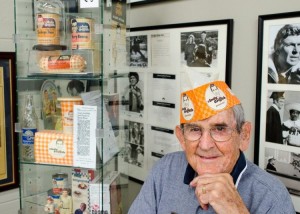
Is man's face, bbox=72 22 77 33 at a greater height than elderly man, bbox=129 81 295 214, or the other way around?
man's face, bbox=72 22 77 33

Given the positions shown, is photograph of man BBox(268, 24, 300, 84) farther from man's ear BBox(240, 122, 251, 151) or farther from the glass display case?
the glass display case

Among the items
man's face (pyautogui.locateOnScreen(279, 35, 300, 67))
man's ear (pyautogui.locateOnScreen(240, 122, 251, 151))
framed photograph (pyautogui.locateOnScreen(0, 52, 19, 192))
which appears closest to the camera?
man's ear (pyautogui.locateOnScreen(240, 122, 251, 151))

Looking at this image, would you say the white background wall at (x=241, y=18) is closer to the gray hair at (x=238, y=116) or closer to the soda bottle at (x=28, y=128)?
the gray hair at (x=238, y=116)

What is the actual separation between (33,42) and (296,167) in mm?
1253

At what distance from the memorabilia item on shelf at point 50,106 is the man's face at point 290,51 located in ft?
3.31

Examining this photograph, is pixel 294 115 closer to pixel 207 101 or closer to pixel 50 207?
pixel 207 101

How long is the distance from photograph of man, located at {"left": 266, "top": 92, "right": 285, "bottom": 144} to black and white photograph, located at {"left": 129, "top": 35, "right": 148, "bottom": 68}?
0.69 m

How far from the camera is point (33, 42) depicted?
1.58m

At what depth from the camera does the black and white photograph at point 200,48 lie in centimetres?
145

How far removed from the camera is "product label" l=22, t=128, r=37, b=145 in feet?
5.21

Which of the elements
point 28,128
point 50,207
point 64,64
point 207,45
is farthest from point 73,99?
point 207,45

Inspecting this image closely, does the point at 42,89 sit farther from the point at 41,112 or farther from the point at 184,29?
the point at 184,29

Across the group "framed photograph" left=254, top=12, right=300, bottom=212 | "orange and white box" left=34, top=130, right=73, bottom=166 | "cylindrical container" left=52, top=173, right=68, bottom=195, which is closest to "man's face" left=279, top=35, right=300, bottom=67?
"framed photograph" left=254, top=12, right=300, bottom=212

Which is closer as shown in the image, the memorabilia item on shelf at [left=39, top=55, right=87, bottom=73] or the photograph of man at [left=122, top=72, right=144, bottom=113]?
the memorabilia item on shelf at [left=39, top=55, right=87, bottom=73]
